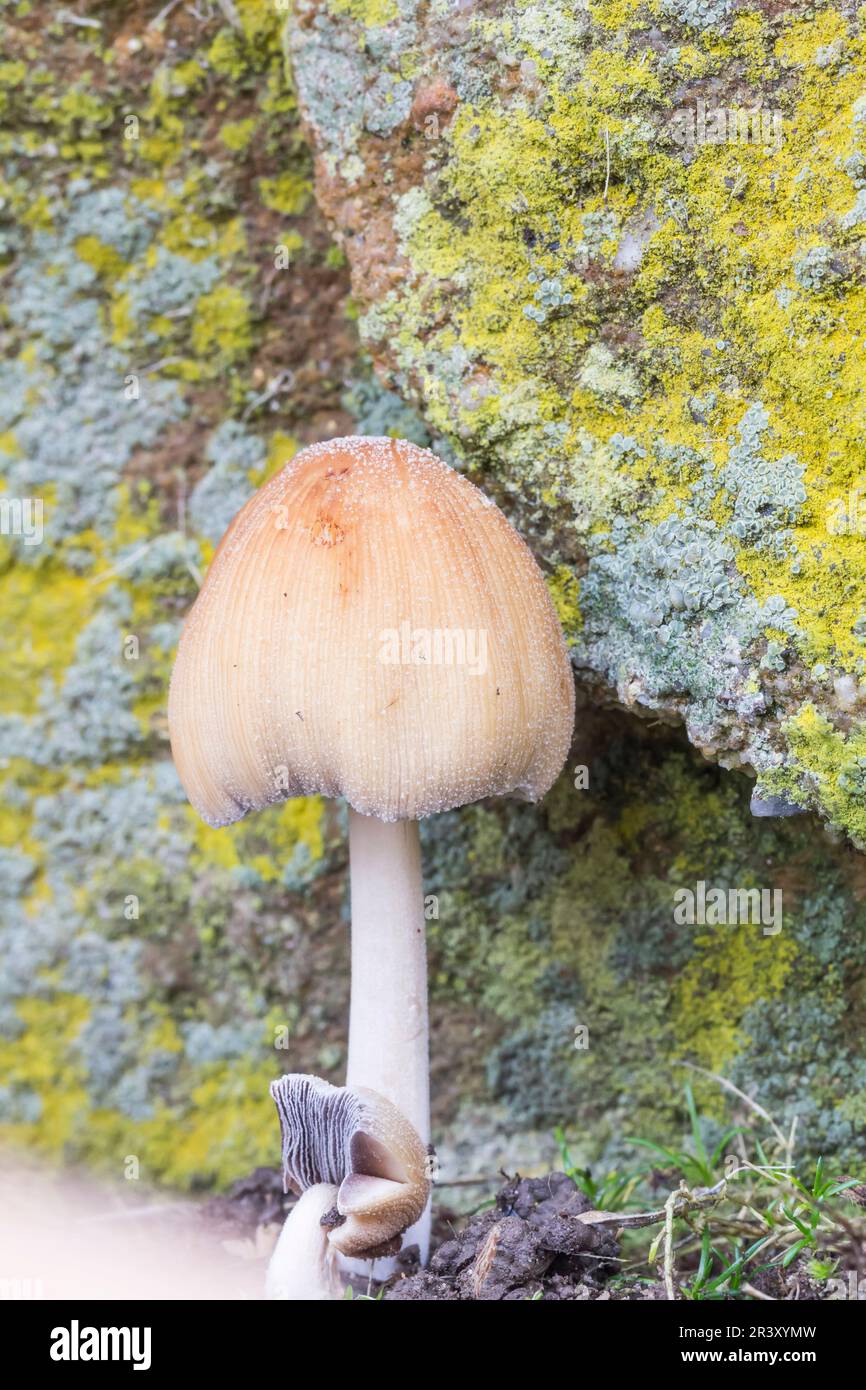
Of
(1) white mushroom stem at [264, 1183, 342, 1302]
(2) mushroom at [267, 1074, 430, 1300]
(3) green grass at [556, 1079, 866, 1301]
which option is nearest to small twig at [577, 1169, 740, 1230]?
(3) green grass at [556, 1079, 866, 1301]

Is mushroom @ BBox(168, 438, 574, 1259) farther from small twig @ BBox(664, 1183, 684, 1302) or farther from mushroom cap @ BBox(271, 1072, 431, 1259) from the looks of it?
small twig @ BBox(664, 1183, 684, 1302)

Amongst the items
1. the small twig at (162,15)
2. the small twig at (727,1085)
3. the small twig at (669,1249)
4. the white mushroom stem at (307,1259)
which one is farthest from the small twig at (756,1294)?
the small twig at (162,15)

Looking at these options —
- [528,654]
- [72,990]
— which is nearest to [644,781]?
[528,654]

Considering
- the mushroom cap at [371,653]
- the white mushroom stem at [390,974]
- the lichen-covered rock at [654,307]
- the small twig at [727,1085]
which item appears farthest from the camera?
the small twig at [727,1085]

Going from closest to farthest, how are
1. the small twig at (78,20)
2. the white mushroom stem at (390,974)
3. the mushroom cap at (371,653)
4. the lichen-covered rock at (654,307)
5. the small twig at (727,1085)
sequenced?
the mushroom cap at (371,653), the lichen-covered rock at (654,307), the white mushroom stem at (390,974), the small twig at (727,1085), the small twig at (78,20)

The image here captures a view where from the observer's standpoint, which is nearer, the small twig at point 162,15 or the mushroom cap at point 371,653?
the mushroom cap at point 371,653

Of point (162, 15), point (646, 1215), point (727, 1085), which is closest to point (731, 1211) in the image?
point (727, 1085)

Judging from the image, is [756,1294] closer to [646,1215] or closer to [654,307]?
[646,1215]

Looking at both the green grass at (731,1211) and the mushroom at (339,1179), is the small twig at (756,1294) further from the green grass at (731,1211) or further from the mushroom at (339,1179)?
the mushroom at (339,1179)
